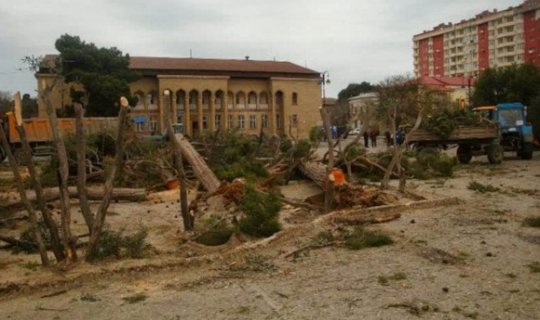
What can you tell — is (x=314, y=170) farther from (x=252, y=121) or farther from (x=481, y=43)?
(x=481, y=43)

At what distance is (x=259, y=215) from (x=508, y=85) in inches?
1473

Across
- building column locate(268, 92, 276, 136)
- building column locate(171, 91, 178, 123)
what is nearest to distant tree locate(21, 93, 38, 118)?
building column locate(171, 91, 178, 123)

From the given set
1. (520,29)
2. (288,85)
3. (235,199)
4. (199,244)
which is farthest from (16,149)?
(520,29)

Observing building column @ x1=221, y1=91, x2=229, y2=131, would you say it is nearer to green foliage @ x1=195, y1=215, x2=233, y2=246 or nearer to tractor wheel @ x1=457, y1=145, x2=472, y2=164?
tractor wheel @ x1=457, y1=145, x2=472, y2=164

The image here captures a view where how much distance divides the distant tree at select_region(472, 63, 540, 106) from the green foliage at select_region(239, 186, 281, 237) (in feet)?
114

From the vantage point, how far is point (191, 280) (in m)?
5.81

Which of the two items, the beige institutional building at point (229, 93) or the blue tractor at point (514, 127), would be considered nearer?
the blue tractor at point (514, 127)

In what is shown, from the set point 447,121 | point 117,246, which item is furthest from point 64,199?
point 447,121

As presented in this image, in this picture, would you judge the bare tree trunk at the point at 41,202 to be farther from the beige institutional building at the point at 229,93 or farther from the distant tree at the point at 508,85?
the beige institutional building at the point at 229,93

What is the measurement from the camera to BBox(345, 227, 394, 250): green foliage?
714 centimetres

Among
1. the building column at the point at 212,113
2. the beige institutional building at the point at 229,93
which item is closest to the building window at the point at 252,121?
the beige institutional building at the point at 229,93

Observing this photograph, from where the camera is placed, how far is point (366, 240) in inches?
287

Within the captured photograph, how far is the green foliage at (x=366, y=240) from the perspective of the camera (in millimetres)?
7137

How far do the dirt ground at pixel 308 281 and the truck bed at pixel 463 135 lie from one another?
12.0 metres
